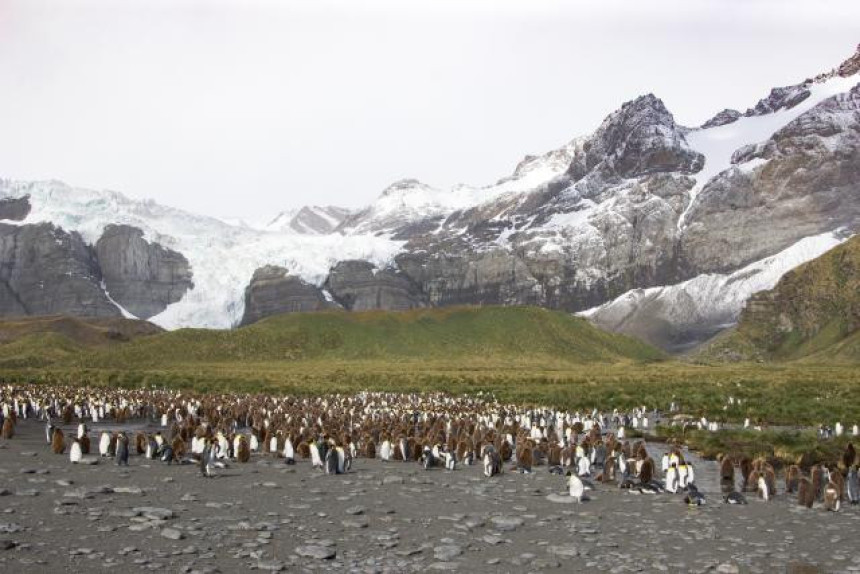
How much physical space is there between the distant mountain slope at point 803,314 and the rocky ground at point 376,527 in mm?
115563

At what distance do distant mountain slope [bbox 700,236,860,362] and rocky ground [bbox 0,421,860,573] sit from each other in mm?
115563

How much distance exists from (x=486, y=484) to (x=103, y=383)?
5231cm

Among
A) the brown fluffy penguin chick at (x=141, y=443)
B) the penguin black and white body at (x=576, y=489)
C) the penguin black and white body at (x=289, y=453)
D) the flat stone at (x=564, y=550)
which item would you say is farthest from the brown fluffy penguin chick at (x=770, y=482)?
the brown fluffy penguin chick at (x=141, y=443)

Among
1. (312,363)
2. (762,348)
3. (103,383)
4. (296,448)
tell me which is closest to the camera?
(296,448)

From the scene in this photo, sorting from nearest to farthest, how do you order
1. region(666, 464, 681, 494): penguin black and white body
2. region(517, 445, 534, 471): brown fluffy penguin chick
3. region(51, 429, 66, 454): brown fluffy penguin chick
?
region(666, 464, 681, 494): penguin black and white body < region(517, 445, 534, 471): brown fluffy penguin chick < region(51, 429, 66, 454): brown fluffy penguin chick

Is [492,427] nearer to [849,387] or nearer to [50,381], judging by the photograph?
[849,387]

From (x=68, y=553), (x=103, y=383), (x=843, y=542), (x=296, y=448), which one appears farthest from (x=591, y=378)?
(x=68, y=553)

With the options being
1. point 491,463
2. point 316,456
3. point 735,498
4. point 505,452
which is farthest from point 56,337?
point 735,498

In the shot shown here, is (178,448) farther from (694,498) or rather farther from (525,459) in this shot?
(694,498)

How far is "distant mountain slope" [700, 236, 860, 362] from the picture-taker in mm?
125375

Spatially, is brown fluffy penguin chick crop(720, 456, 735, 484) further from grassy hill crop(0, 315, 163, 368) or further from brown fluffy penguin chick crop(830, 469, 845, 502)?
grassy hill crop(0, 315, 163, 368)

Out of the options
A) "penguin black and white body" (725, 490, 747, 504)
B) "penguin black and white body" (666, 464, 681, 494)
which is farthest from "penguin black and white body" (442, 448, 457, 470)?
"penguin black and white body" (725, 490, 747, 504)

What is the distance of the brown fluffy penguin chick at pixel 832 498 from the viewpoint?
50.7 ft

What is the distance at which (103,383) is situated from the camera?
62.6 metres
